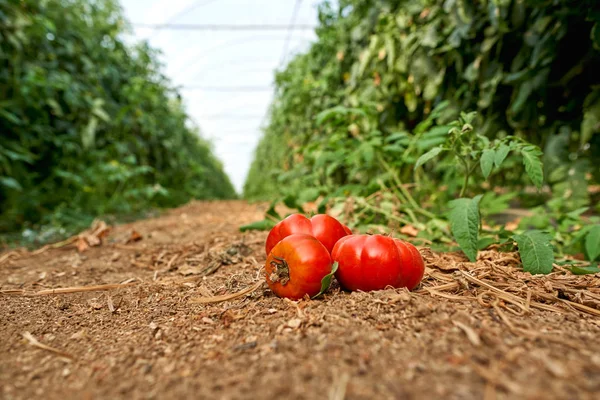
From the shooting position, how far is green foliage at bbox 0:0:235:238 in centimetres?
382

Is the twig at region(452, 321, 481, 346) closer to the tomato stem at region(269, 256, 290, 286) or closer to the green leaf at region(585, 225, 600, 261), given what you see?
the tomato stem at region(269, 256, 290, 286)

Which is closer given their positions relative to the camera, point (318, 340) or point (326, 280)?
point (318, 340)

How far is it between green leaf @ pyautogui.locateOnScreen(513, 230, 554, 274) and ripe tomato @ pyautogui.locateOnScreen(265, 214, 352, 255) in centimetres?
62

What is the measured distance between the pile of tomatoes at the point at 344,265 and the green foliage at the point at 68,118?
3262mm

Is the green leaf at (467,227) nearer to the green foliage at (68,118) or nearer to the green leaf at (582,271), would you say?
the green leaf at (582,271)

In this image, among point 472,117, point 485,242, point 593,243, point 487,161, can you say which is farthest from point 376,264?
point 593,243

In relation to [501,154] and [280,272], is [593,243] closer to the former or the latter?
[501,154]

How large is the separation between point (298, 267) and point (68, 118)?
15.9 ft

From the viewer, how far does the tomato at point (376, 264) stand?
3.59ft

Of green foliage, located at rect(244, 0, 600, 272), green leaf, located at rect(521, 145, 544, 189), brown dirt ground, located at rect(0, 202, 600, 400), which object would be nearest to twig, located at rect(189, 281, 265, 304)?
brown dirt ground, located at rect(0, 202, 600, 400)

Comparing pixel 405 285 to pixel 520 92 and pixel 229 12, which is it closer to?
pixel 520 92

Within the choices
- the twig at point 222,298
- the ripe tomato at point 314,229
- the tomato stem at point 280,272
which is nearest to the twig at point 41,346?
the twig at point 222,298

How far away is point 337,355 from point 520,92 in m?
2.19

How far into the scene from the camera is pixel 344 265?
1127mm
